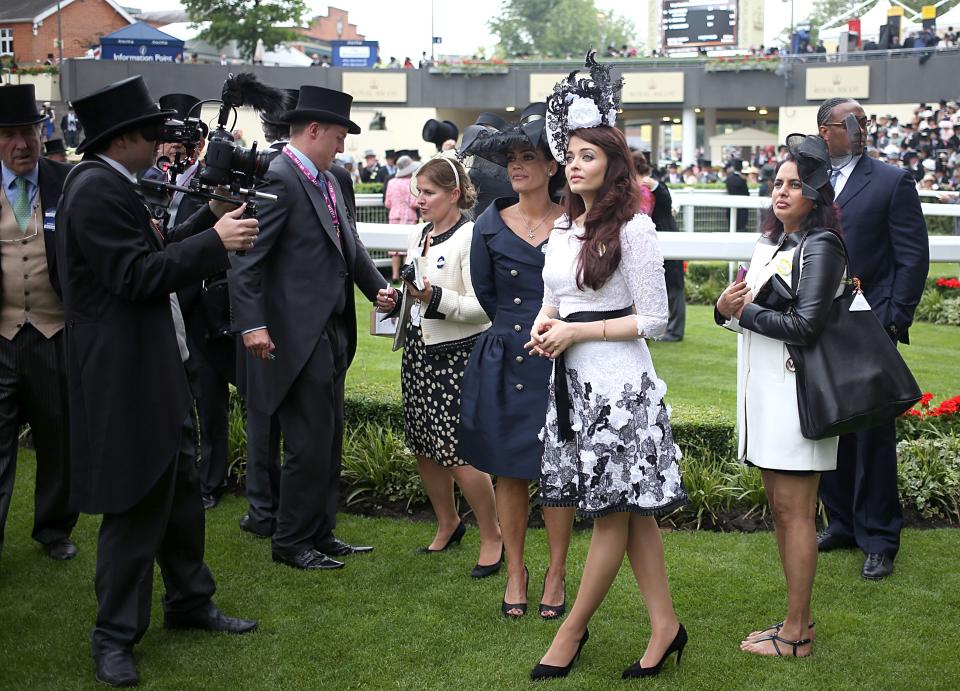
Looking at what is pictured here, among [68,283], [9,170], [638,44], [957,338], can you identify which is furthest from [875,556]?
[638,44]

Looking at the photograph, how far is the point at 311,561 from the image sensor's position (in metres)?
4.95

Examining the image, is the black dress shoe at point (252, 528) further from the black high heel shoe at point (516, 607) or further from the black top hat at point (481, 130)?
the black top hat at point (481, 130)

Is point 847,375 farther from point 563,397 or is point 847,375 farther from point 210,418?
point 210,418

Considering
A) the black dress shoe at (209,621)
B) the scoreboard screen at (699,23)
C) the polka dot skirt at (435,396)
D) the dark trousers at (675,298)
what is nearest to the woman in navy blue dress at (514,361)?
the polka dot skirt at (435,396)

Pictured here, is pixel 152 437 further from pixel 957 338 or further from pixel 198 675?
pixel 957 338

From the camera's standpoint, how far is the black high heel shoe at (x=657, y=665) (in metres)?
3.78

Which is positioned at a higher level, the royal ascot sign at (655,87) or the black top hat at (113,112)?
the royal ascot sign at (655,87)

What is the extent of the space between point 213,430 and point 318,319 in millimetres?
1499

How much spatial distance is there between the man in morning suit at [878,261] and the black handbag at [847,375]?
3.19ft

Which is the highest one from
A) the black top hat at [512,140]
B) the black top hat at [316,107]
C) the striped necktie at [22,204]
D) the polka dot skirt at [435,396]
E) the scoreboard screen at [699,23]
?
the scoreboard screen at [699,23]

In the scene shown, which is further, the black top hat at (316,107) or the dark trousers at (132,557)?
the black top hat at (316,107)

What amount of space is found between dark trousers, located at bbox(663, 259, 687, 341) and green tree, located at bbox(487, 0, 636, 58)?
86357 millimetres

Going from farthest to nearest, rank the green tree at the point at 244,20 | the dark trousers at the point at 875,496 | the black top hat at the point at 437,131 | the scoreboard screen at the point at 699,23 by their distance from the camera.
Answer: the green tree at the point at 244,20 < the scoreboard screen at the point at 699,23 < the black top hat at the point at 437,131 < the dark trousers at the point at 875,496

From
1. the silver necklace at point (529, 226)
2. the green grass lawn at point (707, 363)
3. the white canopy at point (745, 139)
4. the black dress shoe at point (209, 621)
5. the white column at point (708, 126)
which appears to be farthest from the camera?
the white column at point (708, 126)
